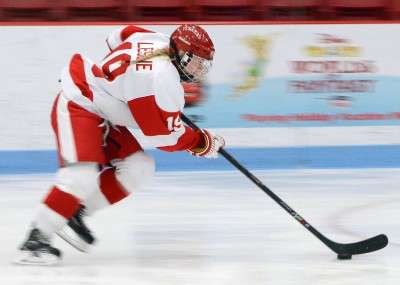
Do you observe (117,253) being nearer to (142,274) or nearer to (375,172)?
(142,274)

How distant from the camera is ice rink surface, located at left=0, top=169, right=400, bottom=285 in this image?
11.3ft

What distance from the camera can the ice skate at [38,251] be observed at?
3.54 meters

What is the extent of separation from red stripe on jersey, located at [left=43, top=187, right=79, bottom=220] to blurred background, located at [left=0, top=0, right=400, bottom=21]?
2.96m

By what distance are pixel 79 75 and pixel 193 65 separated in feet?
1.59

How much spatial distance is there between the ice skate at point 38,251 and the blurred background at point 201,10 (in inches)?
116

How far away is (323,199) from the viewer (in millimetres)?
4984

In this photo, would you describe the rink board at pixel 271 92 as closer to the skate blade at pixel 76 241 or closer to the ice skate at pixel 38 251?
the skate blade at pixel 76 241

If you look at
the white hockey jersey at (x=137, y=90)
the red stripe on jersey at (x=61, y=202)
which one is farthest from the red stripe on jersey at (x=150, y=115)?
the red stripe on jersey at (x=61, y=202)

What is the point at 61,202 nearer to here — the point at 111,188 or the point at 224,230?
the point at 111,188

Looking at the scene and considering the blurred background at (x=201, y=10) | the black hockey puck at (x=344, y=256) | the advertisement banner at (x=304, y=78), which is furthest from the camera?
the blurred background at (x=201, y=10)

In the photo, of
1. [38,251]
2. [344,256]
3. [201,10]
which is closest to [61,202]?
[38,251]

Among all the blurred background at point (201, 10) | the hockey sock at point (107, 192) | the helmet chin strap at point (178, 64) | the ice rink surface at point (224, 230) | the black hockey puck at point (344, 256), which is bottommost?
the ice rink surface at point (224, 230)

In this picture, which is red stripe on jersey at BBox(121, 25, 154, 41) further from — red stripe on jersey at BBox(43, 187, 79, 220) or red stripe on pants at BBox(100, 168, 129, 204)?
red stripe on jersey at BBox(43, 187, 79, 220)

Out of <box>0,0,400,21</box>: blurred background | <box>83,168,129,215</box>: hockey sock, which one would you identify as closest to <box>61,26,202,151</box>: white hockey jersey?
<box>83,168,129,215</box>: hockey sock
